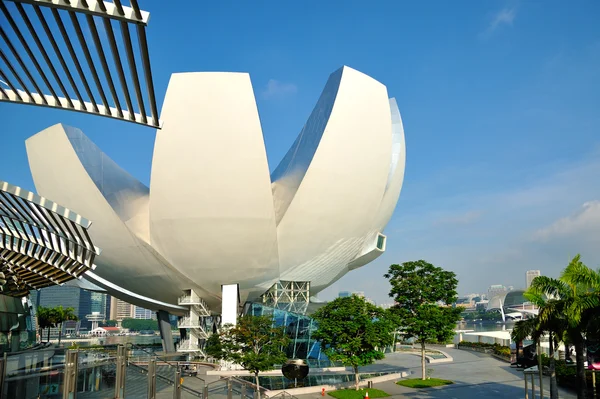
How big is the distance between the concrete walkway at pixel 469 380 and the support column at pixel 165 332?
1685 centimetres

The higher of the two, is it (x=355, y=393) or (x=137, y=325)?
(x=355, y=393)

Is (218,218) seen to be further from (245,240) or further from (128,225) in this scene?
(128,225)

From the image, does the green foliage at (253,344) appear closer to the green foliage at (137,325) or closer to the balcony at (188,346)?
the balcony at (188,346)

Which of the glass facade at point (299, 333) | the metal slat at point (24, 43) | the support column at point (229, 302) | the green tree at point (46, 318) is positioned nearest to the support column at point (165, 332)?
the support column at point (229, 302)

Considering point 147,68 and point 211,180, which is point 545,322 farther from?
point 211,180

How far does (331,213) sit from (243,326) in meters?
11.4

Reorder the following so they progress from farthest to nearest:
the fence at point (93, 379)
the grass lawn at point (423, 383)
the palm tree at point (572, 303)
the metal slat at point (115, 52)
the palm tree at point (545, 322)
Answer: the grass lawn at point (423, 383) → the palm tree at point (545, 322) → the palm tree at point (572, 303) → the fence at point (93, 379) → the metal slat at point (115, 52)

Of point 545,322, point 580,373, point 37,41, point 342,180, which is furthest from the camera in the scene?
point 342,180

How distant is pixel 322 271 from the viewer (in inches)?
1674

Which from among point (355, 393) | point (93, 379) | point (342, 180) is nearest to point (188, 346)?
point (355, 393)

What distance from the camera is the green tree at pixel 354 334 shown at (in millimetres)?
26406

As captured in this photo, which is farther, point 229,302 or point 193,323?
point 193,323

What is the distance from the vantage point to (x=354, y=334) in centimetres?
2709

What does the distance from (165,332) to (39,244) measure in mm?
31097
